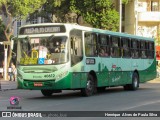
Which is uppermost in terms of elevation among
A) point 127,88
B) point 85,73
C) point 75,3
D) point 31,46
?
point 75,3

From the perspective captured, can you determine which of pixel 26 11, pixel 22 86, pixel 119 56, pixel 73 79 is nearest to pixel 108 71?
pixel 119 56

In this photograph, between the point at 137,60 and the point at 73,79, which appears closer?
the point at 73,79

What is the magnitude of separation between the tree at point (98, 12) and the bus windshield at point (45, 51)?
3000cm

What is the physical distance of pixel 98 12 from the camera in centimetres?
5006

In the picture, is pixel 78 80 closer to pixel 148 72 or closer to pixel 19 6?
pixel 148 72

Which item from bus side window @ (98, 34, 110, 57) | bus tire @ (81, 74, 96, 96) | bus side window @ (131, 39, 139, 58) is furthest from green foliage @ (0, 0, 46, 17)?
bus tire @ (81, 74, 96, 96)

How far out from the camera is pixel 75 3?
50.1 m

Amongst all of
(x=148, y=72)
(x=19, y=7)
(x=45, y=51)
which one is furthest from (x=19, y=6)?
(x=45, y=51)

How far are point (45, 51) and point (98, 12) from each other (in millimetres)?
32132

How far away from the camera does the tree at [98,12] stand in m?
Answer: 48.5

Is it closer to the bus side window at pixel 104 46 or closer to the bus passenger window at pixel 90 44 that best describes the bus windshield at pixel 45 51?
the bus passenger window at pixel 90 44

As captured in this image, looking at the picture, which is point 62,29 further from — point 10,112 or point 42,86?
point 10,112

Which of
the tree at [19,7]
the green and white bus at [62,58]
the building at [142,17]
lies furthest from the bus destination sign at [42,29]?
the building at [142,17]

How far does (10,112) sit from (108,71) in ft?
46.5
